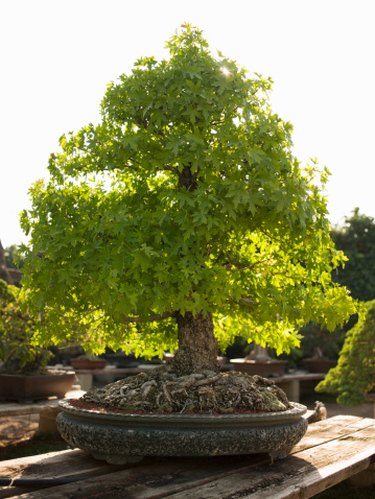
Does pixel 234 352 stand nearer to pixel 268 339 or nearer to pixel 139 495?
pixel 268 339

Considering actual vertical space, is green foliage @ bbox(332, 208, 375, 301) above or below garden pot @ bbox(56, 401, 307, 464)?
above

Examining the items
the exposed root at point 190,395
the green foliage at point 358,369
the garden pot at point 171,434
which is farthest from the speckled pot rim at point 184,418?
the green foliage at point 358,369

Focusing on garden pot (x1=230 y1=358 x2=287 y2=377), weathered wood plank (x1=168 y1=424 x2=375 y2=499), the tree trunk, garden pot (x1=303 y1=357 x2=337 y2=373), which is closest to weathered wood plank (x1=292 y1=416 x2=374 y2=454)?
weathered wood plank (x1=168 y1=424 x2=375 y2=499)

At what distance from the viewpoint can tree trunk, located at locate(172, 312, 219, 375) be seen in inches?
136

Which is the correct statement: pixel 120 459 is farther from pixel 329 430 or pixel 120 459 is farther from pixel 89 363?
pixel 89 363

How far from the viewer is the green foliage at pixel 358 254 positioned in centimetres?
1387

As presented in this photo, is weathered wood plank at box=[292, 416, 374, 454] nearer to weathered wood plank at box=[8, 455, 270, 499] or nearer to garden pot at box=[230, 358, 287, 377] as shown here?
weathered wood plank at box=[8, 455, 270, 499]

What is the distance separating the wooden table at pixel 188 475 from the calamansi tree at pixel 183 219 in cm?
71

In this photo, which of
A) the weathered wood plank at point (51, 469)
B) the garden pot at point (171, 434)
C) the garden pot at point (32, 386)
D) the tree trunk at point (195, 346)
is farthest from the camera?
the garden pot at point (32, 386)

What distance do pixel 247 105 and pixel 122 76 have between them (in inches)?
31.3

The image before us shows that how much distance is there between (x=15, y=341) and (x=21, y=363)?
0.25 metres

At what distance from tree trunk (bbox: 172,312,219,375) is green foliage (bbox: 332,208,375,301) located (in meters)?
10.6

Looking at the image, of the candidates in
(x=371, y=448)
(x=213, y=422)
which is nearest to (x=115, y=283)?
(x=213, y=422)

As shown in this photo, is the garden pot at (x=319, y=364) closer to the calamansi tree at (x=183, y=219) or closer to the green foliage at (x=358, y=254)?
the green foliage at (x=358, y=254)
